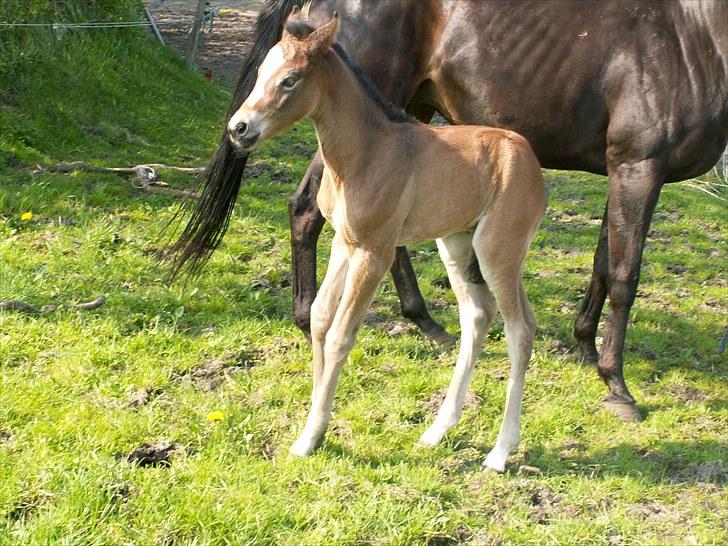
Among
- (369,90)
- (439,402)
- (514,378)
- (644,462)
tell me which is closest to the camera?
(369,90)

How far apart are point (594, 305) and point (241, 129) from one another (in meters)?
2.63

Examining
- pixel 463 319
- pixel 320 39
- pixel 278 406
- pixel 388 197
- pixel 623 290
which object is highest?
pixel 320 39

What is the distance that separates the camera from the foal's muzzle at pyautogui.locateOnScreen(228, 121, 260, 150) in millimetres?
3273

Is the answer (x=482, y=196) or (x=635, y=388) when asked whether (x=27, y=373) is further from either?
(x=635, y=388)

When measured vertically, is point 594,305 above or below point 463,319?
below

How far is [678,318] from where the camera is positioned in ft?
19.0

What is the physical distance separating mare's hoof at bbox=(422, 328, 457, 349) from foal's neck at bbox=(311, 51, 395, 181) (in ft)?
5.65

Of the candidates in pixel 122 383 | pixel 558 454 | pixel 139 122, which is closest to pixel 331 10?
pixel 122 383

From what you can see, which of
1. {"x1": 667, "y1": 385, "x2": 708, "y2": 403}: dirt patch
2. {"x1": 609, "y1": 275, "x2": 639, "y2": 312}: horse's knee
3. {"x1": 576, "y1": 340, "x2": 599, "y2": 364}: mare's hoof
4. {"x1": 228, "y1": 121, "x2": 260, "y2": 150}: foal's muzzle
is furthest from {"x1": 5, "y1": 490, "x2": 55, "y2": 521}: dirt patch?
{"x1": 667, "y1": 385, "x2": 708, "y2": 403}: dirt patch

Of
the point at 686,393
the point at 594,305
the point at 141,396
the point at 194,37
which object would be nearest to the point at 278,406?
the point at 141,396

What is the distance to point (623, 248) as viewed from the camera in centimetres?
457

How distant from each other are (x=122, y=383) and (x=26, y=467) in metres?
0.87

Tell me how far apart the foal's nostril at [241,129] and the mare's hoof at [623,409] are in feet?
7.91

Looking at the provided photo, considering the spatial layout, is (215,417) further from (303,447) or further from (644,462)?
(644,462)
